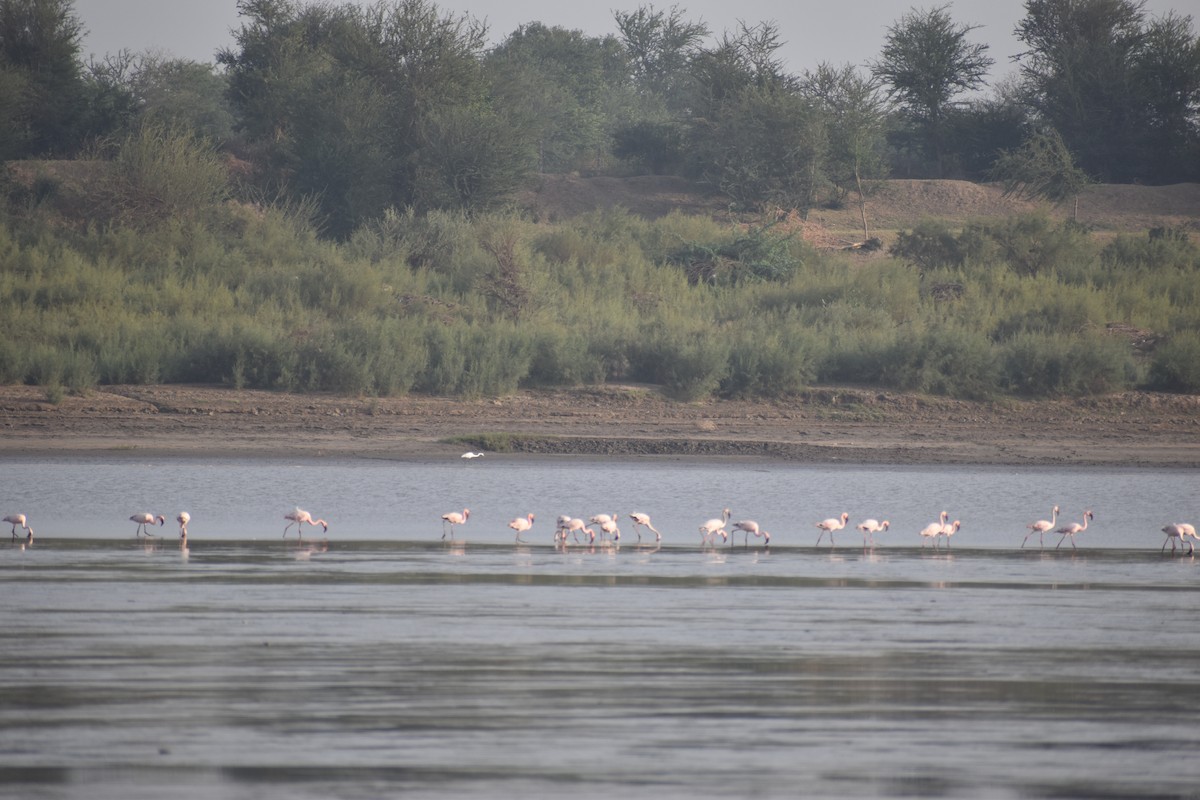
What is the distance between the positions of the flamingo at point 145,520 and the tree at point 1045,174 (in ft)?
117

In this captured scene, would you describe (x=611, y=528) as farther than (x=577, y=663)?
Yes

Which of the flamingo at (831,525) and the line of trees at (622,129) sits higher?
the line of trees at (622,129)

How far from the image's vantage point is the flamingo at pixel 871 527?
1644 cm

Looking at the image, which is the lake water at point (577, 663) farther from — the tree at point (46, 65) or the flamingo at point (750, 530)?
the tree at point (46, 65)

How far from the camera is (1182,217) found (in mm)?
47500

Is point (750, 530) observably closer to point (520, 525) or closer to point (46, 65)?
point (520, 525)

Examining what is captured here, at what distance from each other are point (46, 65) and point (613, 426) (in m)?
26.4

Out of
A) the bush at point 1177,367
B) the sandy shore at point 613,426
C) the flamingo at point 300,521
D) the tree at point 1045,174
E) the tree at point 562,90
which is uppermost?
the tree at point 562,90

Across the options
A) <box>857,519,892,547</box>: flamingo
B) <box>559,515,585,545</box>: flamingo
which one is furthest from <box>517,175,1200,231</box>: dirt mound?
<box>559,515,585,545</box>: flamingo

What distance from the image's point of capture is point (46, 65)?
44781 mm

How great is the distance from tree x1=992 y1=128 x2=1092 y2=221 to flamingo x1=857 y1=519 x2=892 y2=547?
31479 mm

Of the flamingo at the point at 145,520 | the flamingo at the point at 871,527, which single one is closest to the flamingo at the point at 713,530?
the flamingo at the point at 871,527

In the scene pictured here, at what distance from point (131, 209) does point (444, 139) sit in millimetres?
8983

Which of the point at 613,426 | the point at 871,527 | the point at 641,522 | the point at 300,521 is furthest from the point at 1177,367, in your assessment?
the point at 300,521
